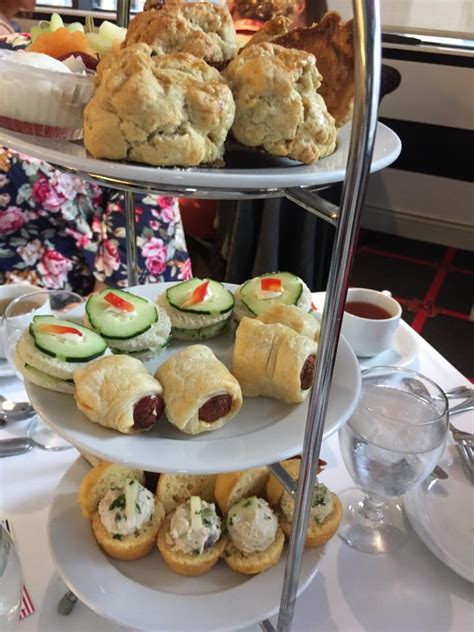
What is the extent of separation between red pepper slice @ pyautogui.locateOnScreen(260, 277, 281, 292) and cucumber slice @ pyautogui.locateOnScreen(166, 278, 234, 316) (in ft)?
0.14

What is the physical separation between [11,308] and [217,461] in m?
0.50

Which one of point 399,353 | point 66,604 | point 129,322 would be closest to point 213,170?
point 129,322

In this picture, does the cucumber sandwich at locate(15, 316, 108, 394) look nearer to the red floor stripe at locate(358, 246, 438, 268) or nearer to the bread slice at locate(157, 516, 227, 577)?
the bread slice at locate(157, 516, 227, 577)

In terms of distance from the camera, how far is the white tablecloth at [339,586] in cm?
67

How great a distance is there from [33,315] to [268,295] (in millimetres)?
358

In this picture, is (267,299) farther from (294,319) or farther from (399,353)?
(399,353)

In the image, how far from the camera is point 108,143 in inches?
17.1

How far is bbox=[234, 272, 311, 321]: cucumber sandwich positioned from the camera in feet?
2.38

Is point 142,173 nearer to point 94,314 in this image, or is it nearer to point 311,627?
point 94,314

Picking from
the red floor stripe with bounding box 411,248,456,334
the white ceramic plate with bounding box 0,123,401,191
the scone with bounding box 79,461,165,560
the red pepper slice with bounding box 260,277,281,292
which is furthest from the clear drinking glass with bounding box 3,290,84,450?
the red floor stripe with bounding box 411,248,456,334

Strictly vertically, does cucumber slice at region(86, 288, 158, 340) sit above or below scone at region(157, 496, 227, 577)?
above

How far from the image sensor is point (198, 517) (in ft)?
2.20

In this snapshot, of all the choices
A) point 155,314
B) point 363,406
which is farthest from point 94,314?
point 363,406

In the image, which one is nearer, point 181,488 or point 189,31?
point 189,31
